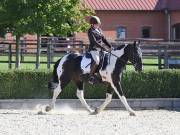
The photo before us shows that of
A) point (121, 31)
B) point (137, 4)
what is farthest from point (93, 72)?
point (121, 31)

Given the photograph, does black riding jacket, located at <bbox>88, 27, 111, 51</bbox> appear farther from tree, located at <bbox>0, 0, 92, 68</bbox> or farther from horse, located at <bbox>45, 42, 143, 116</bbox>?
tree, located at <bbox>0, 0, 92, 68</bbox>

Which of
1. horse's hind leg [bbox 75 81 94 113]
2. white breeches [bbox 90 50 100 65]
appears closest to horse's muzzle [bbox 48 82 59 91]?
horse's hind leg [bbox 75 81 94 113]

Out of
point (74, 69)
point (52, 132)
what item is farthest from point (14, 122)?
point (74, 69)

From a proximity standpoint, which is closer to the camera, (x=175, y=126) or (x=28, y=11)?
(x=175, y=126)

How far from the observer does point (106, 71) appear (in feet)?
50.6

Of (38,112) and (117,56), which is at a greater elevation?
(117,56)

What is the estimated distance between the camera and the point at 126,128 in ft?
40.2

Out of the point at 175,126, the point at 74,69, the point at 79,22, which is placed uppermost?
the point at 79,22

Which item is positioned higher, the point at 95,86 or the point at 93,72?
the point at 93,72

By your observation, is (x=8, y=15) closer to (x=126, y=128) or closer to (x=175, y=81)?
(x=175, y=81)

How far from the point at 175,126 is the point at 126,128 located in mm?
1162

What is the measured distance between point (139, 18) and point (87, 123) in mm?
38000

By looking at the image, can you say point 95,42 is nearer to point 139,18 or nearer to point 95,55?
point 95,55

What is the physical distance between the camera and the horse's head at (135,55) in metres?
15.4
